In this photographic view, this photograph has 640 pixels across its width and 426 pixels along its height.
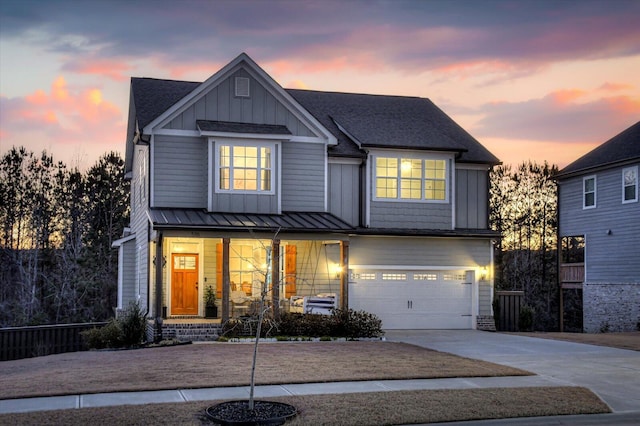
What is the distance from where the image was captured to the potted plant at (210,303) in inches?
917

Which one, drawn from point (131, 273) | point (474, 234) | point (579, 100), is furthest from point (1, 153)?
point (579, 100)

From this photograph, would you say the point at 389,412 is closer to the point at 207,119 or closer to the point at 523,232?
the point at 207,119

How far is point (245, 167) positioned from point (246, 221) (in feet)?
6.75

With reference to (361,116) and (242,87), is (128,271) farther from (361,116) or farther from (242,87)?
(361,116)

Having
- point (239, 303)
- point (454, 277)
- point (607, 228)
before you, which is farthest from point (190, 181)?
point (607, 228)

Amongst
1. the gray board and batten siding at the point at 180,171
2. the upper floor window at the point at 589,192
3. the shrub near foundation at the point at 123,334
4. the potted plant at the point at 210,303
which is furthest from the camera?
the upper floor window at the point at 589,192

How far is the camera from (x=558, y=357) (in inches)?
677

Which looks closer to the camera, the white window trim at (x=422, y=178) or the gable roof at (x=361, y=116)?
the gable roof at (x=361, y=116)

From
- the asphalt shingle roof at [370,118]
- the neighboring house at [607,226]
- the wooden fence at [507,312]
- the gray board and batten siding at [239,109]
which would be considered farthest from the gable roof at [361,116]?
the neighboring house at [607,226]

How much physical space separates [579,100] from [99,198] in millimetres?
25855

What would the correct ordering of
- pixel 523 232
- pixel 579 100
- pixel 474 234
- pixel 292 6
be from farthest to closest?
pixel 523 232 < pixel 579 100 < pixel 474 234 < pixel 292 6

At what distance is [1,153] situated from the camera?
38.6 metres

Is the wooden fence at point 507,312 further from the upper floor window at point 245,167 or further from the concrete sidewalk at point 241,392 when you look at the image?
the concrete sidewalk at point 241,392

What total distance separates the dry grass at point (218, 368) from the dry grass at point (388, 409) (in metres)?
1.56
